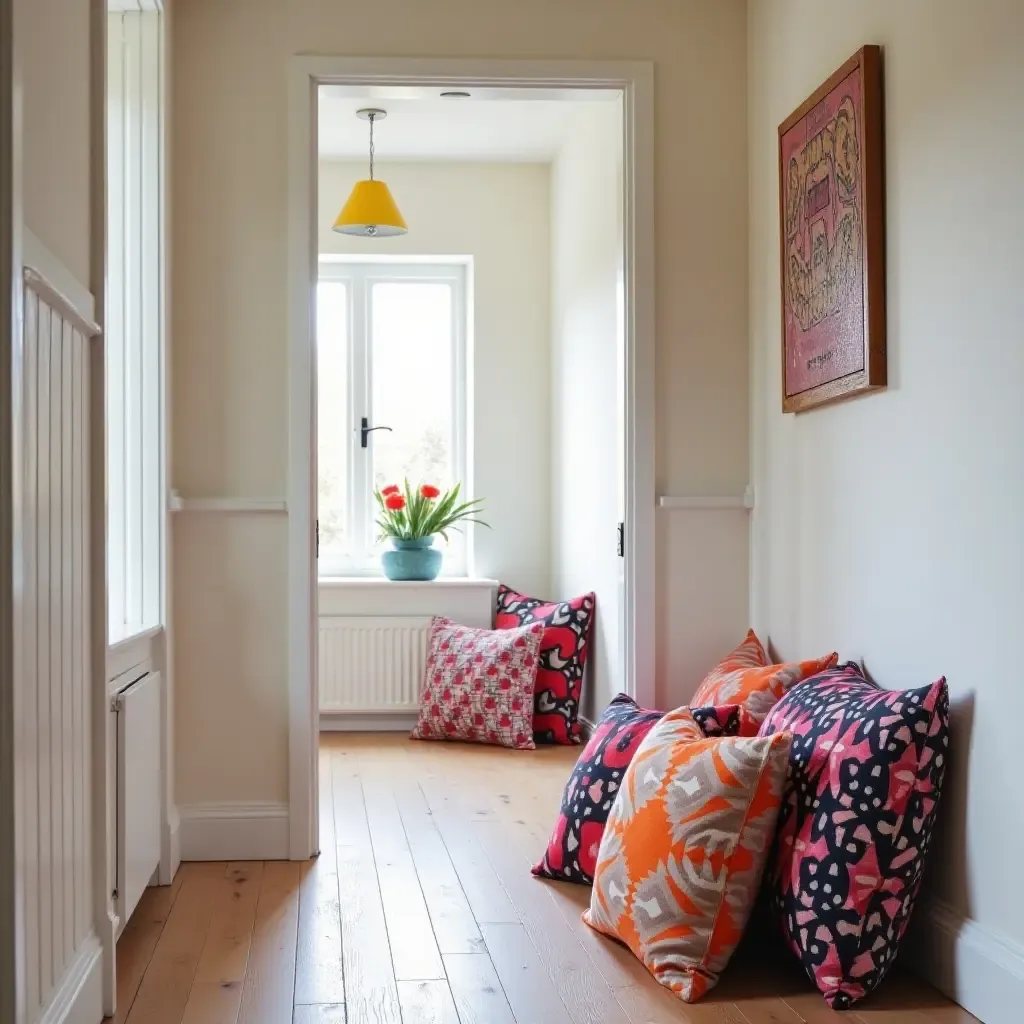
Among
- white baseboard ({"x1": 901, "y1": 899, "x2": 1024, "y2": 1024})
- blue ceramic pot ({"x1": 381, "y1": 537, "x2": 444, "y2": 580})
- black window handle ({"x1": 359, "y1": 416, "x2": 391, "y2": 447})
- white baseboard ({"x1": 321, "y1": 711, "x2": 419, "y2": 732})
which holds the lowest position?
white baseboard ({"x1": 321, "y1": 711, "x2": 419, "y2": 732})

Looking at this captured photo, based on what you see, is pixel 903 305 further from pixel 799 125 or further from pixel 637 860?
pixel 637 860

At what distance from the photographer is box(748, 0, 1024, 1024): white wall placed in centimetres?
218

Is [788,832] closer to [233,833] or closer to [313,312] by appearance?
[233,833]

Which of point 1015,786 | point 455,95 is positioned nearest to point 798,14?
point 455,95

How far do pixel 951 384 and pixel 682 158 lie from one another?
1407 mm

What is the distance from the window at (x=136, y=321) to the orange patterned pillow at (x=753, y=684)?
138 centimetres

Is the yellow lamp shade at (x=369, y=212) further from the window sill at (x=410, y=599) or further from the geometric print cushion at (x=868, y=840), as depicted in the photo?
the geometric print cushion at (x=868, y=840)

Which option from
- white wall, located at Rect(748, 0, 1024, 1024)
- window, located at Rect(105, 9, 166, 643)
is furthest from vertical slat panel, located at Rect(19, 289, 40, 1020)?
white wall, located at Rect(748, 0, 1024, 1024)

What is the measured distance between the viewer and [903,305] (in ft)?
8.46

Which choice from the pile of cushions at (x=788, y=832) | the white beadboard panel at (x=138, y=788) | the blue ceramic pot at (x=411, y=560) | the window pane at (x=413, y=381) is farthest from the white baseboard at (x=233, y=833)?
the window pane at (x=413, y=381)

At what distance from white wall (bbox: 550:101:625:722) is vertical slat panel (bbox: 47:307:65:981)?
2.34 meters

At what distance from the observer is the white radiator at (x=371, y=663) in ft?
17.6

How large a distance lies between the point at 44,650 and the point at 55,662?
0.29 ft

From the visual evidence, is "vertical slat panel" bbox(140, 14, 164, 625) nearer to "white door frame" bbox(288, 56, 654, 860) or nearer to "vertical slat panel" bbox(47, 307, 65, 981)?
"white door frame" bbox(288, 56, 654, 860)
